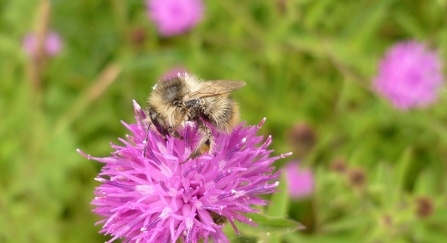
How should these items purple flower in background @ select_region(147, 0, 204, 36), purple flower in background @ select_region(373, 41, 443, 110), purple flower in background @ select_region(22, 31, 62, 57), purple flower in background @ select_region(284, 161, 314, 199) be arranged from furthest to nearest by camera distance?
purple flower in background @ select_region(22, 31, 62, 57) → purple flower in background @ select_region(147, 0, 204, 36) → purple flower in background @ select_region(284, 161, 314, 199) → purple flower in background @ select_region(373, 41, 443, 110)

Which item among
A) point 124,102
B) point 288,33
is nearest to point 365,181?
point 288,33

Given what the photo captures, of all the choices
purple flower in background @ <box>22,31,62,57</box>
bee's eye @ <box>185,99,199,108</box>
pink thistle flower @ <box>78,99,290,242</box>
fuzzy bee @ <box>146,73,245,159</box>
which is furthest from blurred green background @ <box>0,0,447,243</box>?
bee's eye @ <box>185,99,199,108</box>

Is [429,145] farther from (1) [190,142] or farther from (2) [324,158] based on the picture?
(1) [190,142]

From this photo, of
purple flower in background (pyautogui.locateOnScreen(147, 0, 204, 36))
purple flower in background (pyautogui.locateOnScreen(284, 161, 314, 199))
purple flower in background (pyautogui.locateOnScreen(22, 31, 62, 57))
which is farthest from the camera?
purple flower in background (pyautogui.locateOnScreen(22, 31, 62, 57))

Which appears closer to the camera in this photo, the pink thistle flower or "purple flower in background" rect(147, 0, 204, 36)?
the pink thistle flower

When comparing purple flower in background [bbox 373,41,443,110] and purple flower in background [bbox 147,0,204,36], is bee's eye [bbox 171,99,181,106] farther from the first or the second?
purple flower in background [bbox 147,0,204,36]

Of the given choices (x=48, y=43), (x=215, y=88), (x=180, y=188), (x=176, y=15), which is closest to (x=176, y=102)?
(x=215, y=88)

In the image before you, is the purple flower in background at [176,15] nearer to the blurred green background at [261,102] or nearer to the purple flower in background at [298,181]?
the blurred green background at [261,102]

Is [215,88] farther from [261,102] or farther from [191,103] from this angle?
[261,102]
